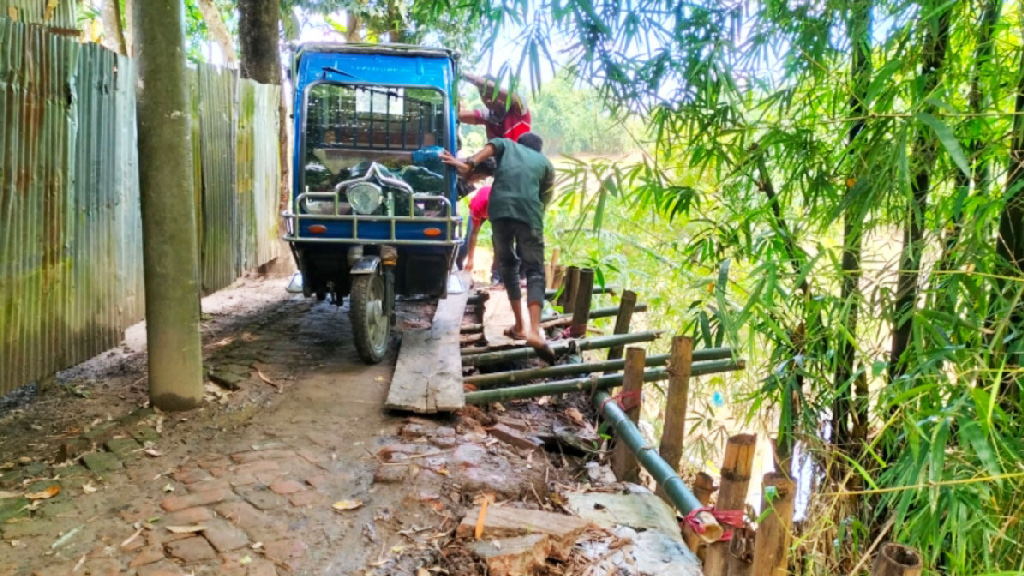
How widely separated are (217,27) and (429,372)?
9128 mm

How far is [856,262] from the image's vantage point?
3365mm

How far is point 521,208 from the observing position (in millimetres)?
5875

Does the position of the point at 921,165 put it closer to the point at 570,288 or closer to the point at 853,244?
the point at 853,244

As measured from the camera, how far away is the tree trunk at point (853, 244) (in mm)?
2844

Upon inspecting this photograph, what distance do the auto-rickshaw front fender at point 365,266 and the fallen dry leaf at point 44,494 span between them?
8.13 feet

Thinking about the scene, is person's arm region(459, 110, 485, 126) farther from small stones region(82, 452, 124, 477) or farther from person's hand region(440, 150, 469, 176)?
small stones region(82, 452, 124, 477)

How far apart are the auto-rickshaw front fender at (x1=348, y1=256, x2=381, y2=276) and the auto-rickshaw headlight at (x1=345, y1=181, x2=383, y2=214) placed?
37 centimetres

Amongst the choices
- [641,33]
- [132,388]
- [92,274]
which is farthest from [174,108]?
[641,33]

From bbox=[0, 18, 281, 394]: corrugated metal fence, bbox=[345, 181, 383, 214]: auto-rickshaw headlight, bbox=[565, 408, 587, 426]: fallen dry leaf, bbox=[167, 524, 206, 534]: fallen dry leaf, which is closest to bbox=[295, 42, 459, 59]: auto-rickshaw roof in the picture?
bbox=[0, 18, 281, 394]: corrugated metal fence

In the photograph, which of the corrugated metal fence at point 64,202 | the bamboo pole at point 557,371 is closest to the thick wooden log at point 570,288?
the bamboo pole at point 557,371

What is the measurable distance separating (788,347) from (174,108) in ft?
11.6

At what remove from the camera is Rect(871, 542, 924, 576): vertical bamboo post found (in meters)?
1.99

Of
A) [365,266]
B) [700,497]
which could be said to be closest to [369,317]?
[365,266]

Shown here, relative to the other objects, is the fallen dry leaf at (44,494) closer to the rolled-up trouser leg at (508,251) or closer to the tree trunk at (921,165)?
the rolled-up trouser leg at (508,251)
